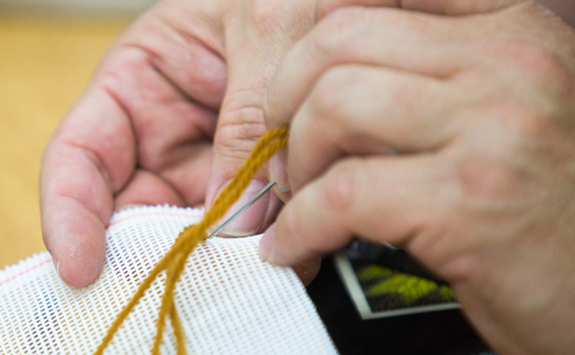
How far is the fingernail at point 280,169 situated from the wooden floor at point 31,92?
50cm

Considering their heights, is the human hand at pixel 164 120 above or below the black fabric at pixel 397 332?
A: above

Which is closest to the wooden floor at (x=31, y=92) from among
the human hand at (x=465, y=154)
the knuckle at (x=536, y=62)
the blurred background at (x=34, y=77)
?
the blurred background at (x=34, y=77)

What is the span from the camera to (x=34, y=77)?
1122mm

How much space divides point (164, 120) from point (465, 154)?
502 mm

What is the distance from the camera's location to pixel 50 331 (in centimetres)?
40

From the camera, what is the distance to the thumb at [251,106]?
19.2 inches

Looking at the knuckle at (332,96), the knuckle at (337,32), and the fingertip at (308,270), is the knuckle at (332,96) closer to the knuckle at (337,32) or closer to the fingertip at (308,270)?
the knuckle at (337,32)

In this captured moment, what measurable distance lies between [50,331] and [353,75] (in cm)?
36

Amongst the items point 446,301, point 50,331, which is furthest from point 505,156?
point 50,331

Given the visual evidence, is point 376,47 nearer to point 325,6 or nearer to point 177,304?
point 325,6

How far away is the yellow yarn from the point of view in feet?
1.19

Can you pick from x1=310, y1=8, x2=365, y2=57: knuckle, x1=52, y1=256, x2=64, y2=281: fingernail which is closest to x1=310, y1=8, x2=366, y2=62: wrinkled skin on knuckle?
x1=310, y1=8, x2=365, y2=57: knuckle

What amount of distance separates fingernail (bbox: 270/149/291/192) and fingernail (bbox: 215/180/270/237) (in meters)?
0.05

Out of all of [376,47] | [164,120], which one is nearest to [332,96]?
[376,47]
